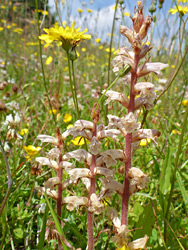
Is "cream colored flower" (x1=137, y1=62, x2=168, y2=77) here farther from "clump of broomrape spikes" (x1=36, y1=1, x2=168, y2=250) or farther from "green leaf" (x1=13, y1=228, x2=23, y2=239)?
"green leaf" (x1=13, y1=228, x2=23, y2=239)

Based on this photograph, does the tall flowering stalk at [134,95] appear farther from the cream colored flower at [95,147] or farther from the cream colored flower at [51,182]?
the cream colored flower at [51,182]

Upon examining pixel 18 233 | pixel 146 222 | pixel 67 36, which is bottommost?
pixel 18 233

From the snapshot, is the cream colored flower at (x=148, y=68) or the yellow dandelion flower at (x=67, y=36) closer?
the cream colored flower at (x=148, y=68)

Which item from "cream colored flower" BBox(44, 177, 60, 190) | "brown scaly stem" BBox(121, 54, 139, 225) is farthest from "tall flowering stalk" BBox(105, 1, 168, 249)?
"cream colored flower" BBox(44, 177, 60, 190)

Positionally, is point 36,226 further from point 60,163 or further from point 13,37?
point 13,37

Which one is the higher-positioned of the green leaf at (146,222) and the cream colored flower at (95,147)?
the cream colored flower at (95,147)

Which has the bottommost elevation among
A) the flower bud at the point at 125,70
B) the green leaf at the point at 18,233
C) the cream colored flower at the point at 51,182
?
the green leaf at the point at 18,233

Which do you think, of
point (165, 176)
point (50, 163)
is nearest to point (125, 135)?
point (50, 163)

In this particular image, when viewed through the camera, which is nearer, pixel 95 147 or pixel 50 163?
pixel 95 147

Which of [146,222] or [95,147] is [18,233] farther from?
[95,147]

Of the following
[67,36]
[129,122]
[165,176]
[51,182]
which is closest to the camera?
[129,122]

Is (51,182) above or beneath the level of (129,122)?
beneath

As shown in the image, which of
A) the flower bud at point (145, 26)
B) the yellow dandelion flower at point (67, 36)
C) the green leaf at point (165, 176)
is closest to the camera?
the flower bud at point (145, 26)

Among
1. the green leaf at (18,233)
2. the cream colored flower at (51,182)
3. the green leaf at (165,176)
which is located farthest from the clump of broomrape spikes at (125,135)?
the green leaf at (18,233)
